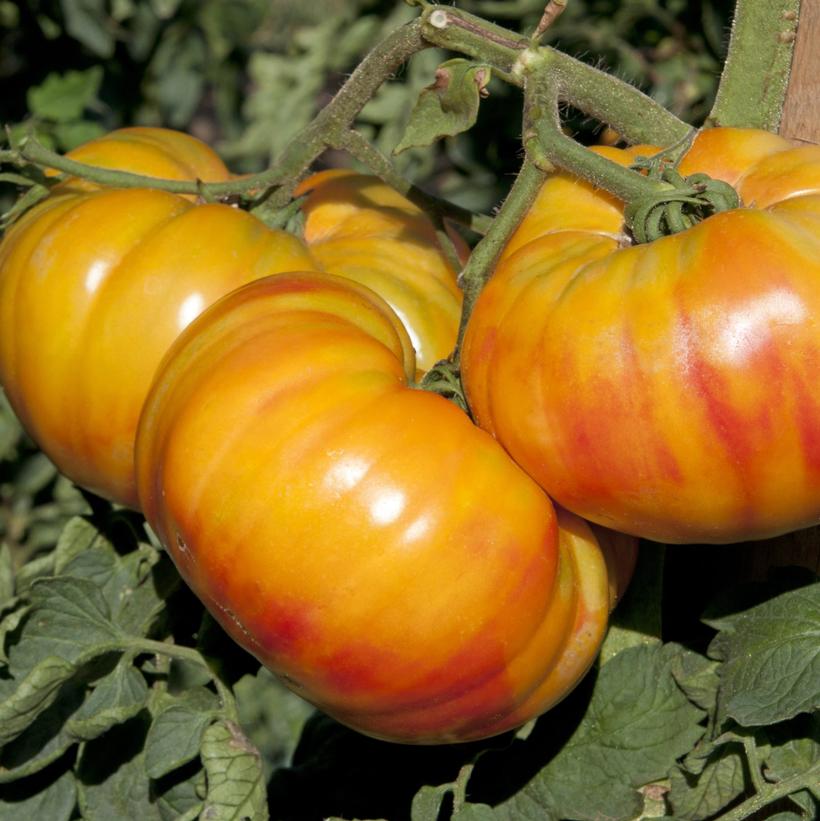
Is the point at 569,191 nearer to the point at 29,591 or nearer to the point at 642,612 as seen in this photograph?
the point at 642,612

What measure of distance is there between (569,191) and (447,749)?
511 millimetres

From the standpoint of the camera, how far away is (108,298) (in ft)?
3.66

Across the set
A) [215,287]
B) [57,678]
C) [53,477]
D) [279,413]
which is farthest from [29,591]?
[53,477]

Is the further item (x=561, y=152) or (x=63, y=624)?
(x=63, y=624)

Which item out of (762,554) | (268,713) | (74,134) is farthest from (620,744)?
(268,713)

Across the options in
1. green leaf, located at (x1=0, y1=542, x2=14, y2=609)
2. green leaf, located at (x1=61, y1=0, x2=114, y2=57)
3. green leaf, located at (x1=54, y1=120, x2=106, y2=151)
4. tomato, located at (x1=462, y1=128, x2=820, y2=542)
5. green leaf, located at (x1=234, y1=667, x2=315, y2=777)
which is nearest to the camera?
tomato, located at (x1=462, y1=128, x2=820, y2=542)

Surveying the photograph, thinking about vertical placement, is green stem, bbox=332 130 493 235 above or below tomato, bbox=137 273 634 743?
above

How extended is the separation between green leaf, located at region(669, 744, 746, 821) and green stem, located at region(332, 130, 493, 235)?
1.67ft

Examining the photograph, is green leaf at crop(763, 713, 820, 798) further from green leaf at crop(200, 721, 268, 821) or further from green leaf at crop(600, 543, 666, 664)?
green leaf at crop(200, 721, 268, 821)

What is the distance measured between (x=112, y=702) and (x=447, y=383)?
42 cm

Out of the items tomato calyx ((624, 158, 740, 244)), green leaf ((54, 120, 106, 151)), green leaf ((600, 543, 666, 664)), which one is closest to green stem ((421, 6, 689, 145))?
tomato calyx ((624, 158, 740, 244))

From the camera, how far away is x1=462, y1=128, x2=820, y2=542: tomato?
82 centimetres

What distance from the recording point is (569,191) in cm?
99

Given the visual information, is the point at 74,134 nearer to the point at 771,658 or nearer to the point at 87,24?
the point at 87,24
